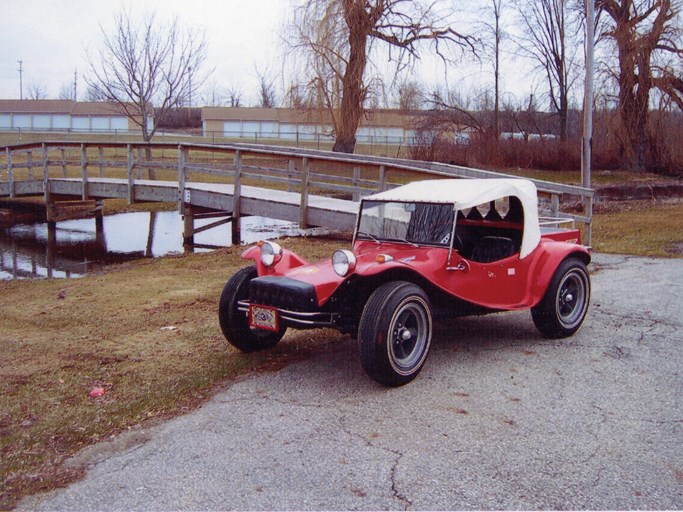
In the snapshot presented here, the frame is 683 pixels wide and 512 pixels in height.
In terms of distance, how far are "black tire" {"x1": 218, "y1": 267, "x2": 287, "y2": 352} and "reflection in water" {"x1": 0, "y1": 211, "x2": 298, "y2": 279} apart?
24.5 feet

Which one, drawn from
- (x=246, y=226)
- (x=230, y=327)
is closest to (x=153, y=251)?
(x=246, y=226)

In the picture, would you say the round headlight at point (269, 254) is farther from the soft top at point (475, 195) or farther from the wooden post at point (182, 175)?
the wooden post at point (182, 175)

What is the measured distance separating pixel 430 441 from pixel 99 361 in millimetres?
3093

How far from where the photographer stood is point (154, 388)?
17.2 ft

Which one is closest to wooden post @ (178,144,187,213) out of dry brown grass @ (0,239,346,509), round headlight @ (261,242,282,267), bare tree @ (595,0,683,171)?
dry brown grass @ (0,239,346,509)

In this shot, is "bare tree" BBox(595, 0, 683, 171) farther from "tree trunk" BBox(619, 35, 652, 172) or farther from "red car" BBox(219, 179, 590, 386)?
"red car" BBox(219, 179, 590, 386)

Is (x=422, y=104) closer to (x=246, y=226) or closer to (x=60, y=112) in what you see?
(x=246, y=226)

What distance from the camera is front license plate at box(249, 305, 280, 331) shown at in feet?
17.5

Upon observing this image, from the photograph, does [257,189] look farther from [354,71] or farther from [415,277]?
[415,277]

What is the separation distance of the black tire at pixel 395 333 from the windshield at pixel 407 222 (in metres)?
0.80

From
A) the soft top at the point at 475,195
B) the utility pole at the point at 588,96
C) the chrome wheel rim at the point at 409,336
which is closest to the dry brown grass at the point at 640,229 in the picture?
the utility pole at the point at 588,96

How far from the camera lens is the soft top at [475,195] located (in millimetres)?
6043

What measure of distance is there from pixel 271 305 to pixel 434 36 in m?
23.1

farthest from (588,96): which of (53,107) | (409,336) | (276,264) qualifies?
(53,107)
